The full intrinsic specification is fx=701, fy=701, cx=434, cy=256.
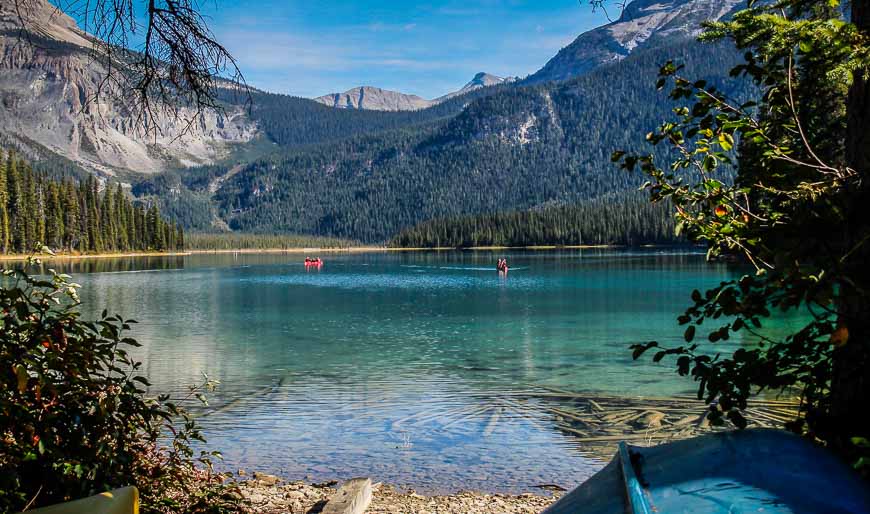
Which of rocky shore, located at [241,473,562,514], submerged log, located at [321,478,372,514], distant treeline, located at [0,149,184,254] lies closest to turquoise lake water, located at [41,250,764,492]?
rocky shore, located at [241,473,562,514]

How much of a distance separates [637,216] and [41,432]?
175611mm

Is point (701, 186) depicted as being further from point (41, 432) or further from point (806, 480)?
point (41, 432)

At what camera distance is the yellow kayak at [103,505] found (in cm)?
324

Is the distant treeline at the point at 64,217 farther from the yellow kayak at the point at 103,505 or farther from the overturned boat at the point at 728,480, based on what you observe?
the overturned boat at the point at 728,480

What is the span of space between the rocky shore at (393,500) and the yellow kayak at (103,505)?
4785 millimetres

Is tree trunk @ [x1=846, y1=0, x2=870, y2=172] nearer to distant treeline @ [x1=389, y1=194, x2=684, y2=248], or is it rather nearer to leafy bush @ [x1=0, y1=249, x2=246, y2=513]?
leafy bush @ [x1=0, y1=249, x2=246, y2=513]

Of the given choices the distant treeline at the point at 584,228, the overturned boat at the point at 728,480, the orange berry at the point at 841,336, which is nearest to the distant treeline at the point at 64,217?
the distant treeline at the point at 584,228

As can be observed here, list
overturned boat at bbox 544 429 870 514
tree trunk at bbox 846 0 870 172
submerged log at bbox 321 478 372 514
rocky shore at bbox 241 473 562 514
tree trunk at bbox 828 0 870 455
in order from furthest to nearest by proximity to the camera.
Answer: rocky shore at bbox 241 473 562 514, submerged log at bbox 321 478 372 514, tree trunk at bbox 846 0 870 172, tree trunk at bbox 828 0 870 455, overturned boat at bbox 544 429 870 514

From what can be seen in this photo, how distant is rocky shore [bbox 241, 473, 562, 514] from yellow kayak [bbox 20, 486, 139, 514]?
188 inches

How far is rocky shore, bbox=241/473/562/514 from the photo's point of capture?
8.73 meters

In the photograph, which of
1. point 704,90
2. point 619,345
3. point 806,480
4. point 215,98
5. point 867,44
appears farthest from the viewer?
point 619,345

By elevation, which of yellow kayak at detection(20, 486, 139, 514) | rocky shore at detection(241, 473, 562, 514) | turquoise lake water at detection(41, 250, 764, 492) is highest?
yellow kayak at detection(20, 486, 139, 514)

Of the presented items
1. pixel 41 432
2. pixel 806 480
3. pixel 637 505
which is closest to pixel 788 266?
pixel 806 480

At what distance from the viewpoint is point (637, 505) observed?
313 centimetres
